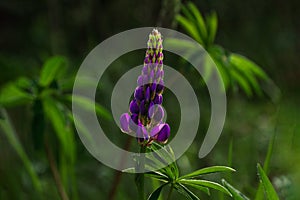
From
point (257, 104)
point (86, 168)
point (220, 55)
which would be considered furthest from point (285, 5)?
point (220, 55)

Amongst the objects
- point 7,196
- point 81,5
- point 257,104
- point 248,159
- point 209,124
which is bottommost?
point 7,196

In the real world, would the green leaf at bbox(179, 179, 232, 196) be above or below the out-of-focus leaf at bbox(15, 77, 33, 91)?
below

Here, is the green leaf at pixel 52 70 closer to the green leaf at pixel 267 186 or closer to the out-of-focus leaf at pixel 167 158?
the out-of-focus leaf at pixel 167 158

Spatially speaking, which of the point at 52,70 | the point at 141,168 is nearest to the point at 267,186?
the point at 141,168

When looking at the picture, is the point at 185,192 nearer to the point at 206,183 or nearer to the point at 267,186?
the point at 206,183

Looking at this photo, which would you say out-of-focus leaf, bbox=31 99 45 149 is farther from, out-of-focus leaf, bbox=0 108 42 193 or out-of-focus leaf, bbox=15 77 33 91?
out-of-focus leaf, bbox=0 108 42 193

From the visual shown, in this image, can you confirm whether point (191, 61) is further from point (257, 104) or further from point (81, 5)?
point (81, 5)

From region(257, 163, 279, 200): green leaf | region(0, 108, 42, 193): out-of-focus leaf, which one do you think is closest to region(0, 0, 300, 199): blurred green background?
region(0, 108, 42, 193): out-of-focus leaf
